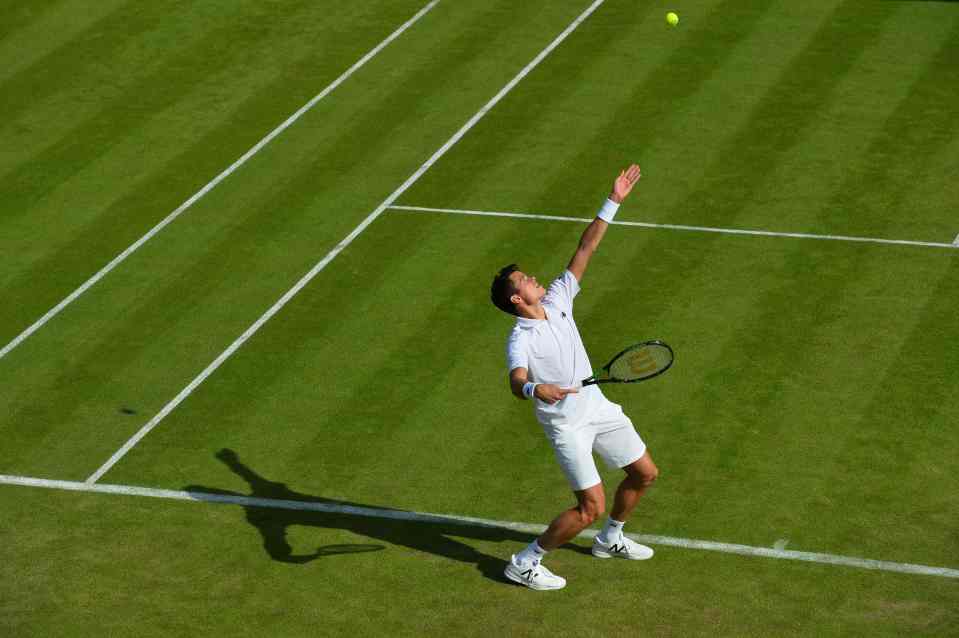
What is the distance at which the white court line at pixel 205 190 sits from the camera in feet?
60.3

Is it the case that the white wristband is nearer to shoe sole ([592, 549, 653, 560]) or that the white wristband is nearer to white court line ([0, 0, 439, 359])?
shoe sole ([592, 549, 653, 560])

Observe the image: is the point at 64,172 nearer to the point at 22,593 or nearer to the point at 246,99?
the point at 246,99

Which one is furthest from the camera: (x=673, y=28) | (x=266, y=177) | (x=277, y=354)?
(x=673, y=28)

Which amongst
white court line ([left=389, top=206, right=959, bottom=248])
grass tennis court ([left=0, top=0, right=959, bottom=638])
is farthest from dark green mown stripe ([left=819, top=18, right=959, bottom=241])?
white court line ([left=389, top=206, right=959, bottom=248])

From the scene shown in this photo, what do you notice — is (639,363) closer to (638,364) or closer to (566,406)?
(638,364)

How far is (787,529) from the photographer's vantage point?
13.7 meters

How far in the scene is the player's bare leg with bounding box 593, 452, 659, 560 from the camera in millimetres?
12930

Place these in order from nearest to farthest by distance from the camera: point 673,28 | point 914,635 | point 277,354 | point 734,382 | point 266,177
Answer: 1. point 914,635
2. point 734,382
3. point 277,354
4. point 266,177
5. point 673,28

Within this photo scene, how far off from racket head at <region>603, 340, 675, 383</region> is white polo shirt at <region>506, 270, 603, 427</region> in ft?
0.86

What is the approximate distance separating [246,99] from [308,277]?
234 inches

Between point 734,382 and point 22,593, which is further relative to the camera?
point 734,382

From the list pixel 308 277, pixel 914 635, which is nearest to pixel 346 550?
pixel 914 635

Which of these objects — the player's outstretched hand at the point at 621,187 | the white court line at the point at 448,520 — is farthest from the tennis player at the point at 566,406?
the white court line at the point at 448,520

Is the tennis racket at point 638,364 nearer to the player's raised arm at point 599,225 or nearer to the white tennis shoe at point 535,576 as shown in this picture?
the player's raised arm at point 599,225
